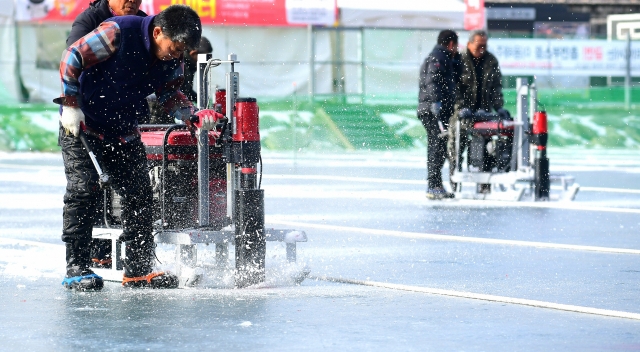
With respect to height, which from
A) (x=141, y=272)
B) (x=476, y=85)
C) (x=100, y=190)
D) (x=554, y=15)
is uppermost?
(x=554, y=15)

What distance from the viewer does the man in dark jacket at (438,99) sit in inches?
581

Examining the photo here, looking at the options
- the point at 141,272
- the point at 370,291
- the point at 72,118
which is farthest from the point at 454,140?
→ the point at 72,118

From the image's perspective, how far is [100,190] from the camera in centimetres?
742

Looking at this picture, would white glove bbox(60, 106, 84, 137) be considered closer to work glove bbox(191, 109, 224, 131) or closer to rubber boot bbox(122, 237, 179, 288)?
work glove bbox(191, 109, 224, 131)

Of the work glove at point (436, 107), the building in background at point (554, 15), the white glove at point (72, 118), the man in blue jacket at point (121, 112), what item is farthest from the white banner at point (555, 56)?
the white glove at point (72, 118)

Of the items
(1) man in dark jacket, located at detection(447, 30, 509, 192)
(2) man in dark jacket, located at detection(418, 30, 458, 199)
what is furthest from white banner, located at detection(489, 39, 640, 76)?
(2) man in dark jacket, located at detection(418, 30, 458, 199)

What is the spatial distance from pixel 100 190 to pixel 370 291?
1.61 meters

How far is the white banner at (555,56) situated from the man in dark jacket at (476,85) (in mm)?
12748

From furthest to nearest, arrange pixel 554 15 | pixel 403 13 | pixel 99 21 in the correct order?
pixel 554 15 < pixel 403 13 < pixel 99 21

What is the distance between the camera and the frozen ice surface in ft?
19.2

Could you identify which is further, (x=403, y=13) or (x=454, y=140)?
(x=403, y=13)

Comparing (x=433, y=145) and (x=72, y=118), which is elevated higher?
(x=72, y=118)

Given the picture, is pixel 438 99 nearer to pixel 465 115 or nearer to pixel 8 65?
pixel 465 115

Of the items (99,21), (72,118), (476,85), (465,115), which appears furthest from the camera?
(476,85)
